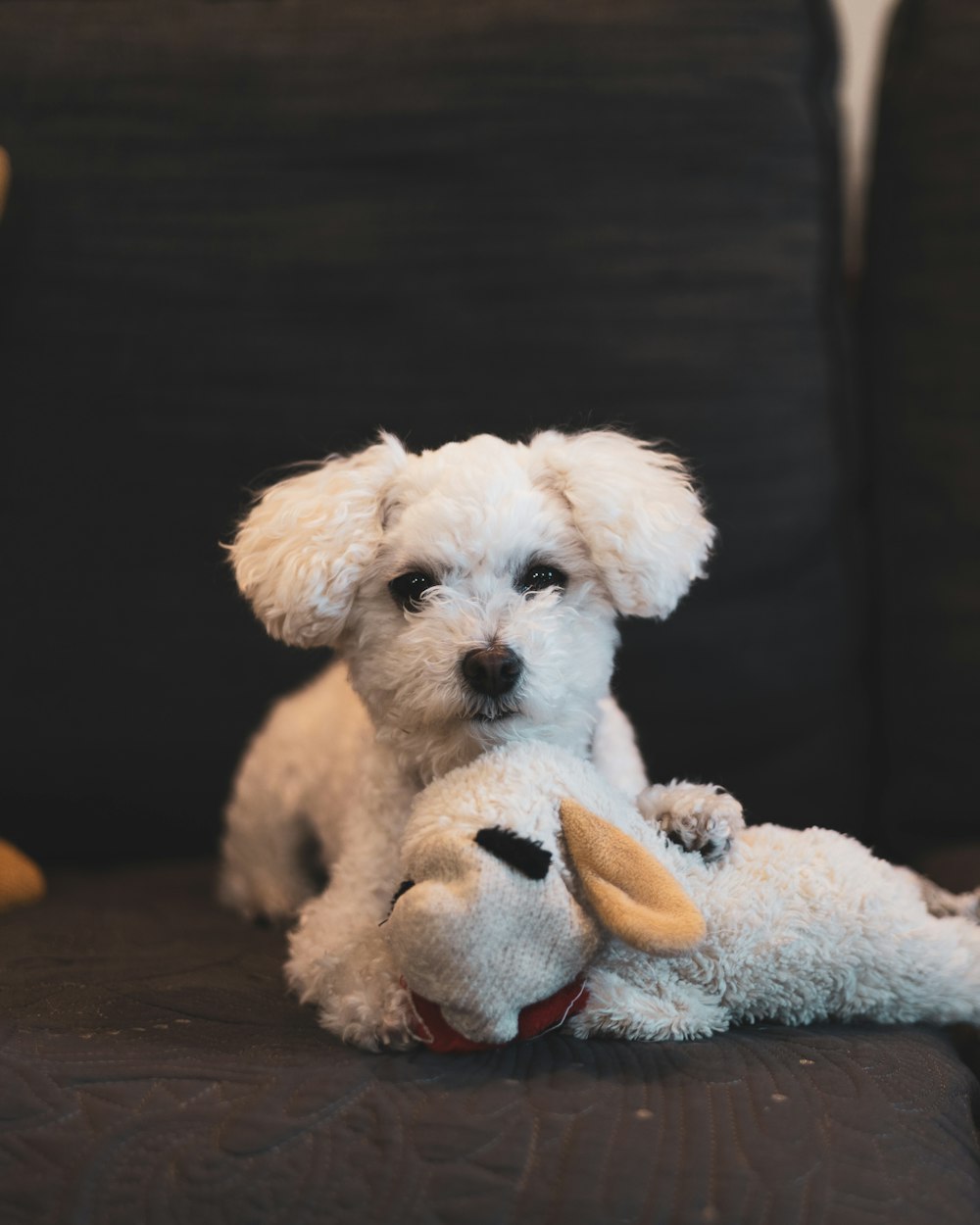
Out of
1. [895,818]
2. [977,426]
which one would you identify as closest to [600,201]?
[977,426]

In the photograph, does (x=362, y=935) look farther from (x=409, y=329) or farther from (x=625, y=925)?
(x=409, y=329)

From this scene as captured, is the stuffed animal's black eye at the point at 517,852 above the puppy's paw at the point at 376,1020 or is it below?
above

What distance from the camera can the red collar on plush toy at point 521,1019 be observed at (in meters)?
0.78

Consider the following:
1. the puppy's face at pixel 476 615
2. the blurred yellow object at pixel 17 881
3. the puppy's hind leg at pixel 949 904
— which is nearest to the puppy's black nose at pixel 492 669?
the puppy's face at pixel 476 615

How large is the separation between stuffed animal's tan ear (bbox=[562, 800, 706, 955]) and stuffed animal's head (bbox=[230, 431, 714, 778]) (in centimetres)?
16

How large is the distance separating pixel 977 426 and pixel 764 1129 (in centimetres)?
97

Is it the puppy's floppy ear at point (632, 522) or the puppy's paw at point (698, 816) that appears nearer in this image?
the puppy's paw at point (698, 816)

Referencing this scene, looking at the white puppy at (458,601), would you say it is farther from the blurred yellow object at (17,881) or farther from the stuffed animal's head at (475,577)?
the blurred yellow object at (17,881)

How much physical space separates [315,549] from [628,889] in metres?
0.41

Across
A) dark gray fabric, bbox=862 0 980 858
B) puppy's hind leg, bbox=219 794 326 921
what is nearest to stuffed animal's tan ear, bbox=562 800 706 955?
puppy's hind leg, bbox=219 794 326 921

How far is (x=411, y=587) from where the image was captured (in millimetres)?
1007

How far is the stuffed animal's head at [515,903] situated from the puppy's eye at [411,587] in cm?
24

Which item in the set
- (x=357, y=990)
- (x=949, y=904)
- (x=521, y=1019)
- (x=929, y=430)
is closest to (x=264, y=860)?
(x=357, y=990)

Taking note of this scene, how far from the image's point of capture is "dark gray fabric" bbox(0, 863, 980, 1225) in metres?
0.65
